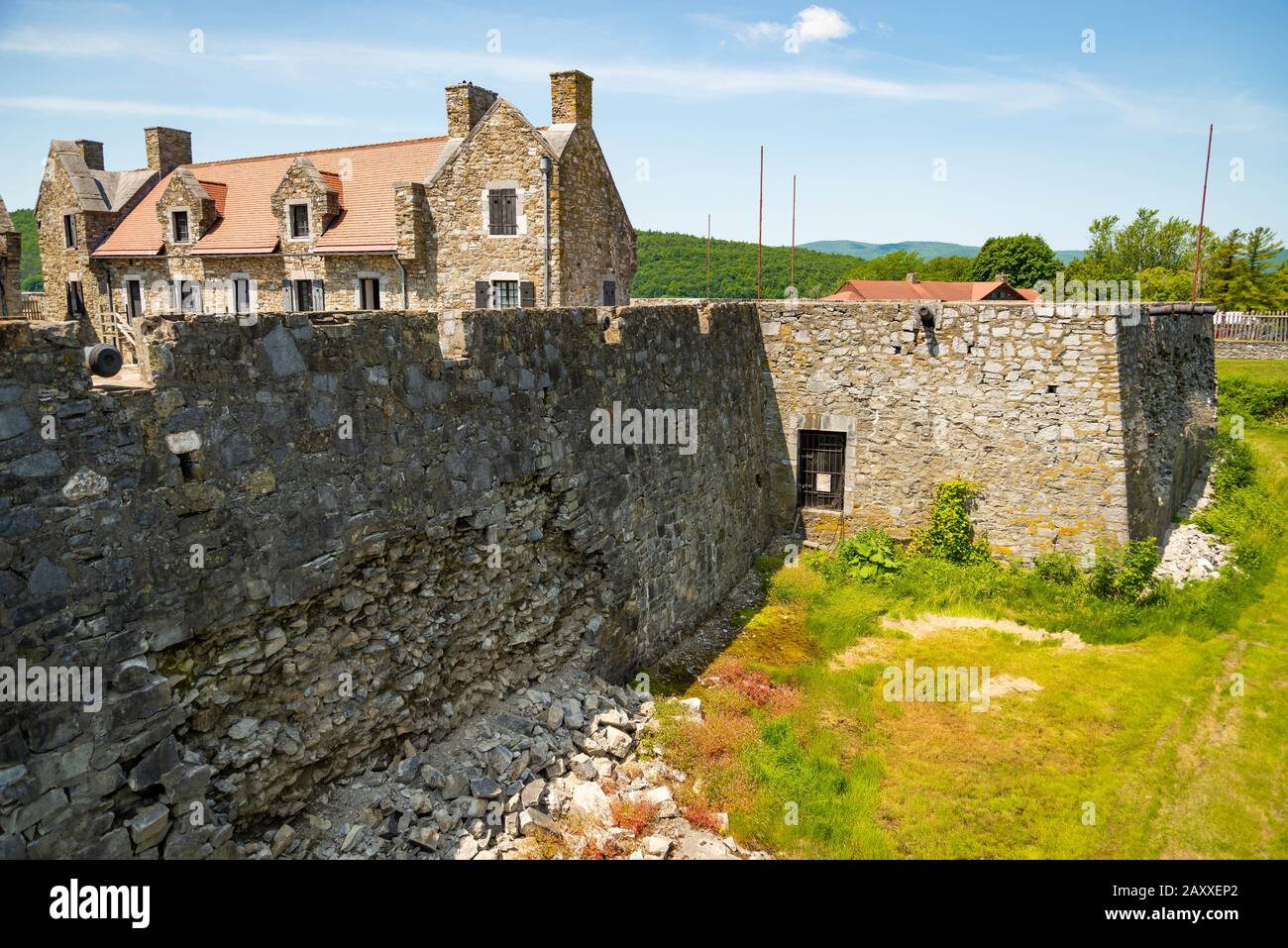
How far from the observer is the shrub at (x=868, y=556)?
14367 mm

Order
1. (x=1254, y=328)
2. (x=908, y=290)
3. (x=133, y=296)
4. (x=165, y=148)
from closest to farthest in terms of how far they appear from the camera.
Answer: (x=133, y=296) < (x=165, y=148) < (x=1254, y=328) < (x=908, y=290)

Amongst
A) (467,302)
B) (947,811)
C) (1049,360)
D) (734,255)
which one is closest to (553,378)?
(947,811)

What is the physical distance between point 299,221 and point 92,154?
43.9ft

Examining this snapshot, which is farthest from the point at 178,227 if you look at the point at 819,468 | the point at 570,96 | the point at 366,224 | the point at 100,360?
the point at 100,360

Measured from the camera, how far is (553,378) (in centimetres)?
901

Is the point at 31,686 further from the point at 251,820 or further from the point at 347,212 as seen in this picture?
the point at 347,212

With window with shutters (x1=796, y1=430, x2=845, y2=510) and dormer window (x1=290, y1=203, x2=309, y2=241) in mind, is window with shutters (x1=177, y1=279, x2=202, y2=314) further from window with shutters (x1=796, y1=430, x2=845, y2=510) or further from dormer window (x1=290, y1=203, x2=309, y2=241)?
window with shutters (x1=796, y1=430, x2=845, y2=510)

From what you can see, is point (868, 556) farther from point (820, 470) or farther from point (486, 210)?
point (486, 210)

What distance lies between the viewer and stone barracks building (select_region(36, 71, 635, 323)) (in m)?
22.0

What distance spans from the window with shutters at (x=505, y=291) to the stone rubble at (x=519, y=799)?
1539 cm

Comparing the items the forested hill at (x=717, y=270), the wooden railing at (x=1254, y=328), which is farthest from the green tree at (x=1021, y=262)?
the wooden railing at (x=1254, y=328)

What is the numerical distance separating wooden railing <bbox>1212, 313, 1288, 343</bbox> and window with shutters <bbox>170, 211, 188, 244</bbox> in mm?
36803

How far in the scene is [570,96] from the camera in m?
22.2

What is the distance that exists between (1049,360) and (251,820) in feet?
42.4
